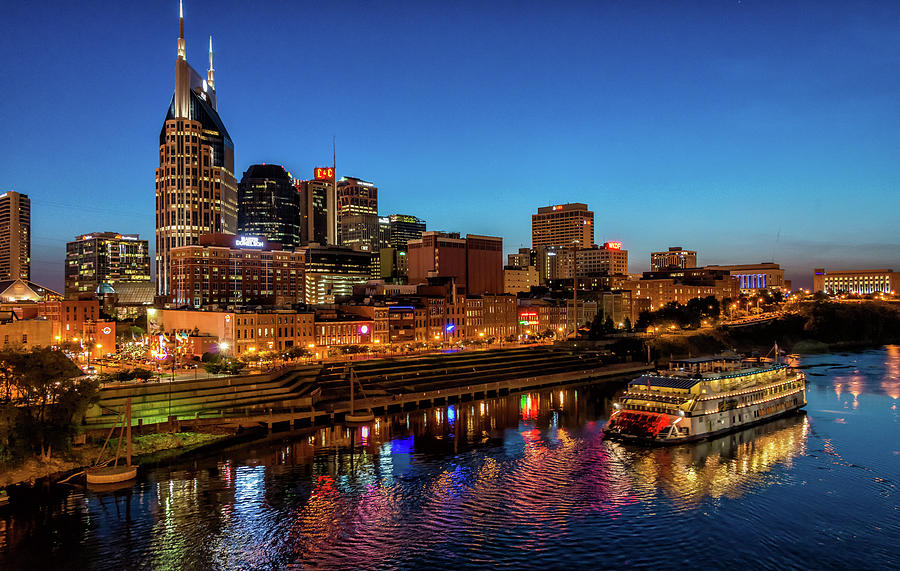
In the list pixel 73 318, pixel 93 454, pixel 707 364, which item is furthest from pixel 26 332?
pixel 707 364

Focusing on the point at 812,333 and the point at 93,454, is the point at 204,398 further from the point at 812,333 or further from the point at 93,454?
the point at 812,333

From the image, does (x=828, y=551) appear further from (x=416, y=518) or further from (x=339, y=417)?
(x=339, y=417)

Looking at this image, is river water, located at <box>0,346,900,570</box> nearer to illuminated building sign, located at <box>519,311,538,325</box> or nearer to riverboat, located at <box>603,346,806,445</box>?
riverboat, located at <box>603,346,806,445</box>

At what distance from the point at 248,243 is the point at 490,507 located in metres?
155

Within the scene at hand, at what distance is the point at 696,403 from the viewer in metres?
64.5

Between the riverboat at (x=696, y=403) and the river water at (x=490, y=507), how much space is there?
82.8 inches

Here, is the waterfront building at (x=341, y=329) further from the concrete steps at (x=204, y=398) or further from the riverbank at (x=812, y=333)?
the riverbank at (x=812, y=333)

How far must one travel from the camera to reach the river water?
3700 centimetres

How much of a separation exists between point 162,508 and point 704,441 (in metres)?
49.0

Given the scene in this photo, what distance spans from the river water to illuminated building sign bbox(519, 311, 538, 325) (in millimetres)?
91557

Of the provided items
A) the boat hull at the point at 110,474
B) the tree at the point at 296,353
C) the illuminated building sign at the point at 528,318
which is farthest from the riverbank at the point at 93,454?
the illuminated building sign at the point at 528,318

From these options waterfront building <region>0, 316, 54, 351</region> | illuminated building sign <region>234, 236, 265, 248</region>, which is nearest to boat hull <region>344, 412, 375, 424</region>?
waterfront building <region>0, 316, 54, 351</region>

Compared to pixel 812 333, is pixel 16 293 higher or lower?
higher

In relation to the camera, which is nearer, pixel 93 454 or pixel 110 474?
pixel 110 474
